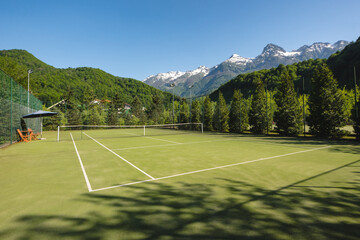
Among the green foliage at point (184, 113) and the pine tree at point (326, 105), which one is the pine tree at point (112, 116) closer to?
the green foliage at point (184, 113)

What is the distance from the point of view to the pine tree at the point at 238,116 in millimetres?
22442

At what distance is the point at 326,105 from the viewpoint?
14.8 meters

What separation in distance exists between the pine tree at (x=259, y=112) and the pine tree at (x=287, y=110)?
4.62ft

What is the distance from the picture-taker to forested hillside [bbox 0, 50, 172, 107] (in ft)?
141

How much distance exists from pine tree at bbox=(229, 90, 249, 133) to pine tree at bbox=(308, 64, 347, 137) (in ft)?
24.4

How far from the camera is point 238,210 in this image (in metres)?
3.08

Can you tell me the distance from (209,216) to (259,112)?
1935 cm

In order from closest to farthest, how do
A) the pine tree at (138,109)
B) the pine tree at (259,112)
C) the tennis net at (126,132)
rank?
1. the tennis net at (126,132)
2. the pine tree at (259,112)
3. the pine tree at (138,109)

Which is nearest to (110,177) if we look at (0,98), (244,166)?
(244,166)

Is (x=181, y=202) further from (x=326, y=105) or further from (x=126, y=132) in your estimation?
(x=126, y=132)

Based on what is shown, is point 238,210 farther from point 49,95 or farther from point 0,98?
point 49,95

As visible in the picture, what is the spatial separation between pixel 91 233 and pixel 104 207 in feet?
2.53

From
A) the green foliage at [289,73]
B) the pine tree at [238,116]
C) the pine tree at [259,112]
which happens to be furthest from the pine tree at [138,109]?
→ the green foliage at [289,73]

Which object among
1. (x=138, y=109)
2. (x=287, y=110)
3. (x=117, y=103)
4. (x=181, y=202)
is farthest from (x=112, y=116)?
(x=181, y=202)
